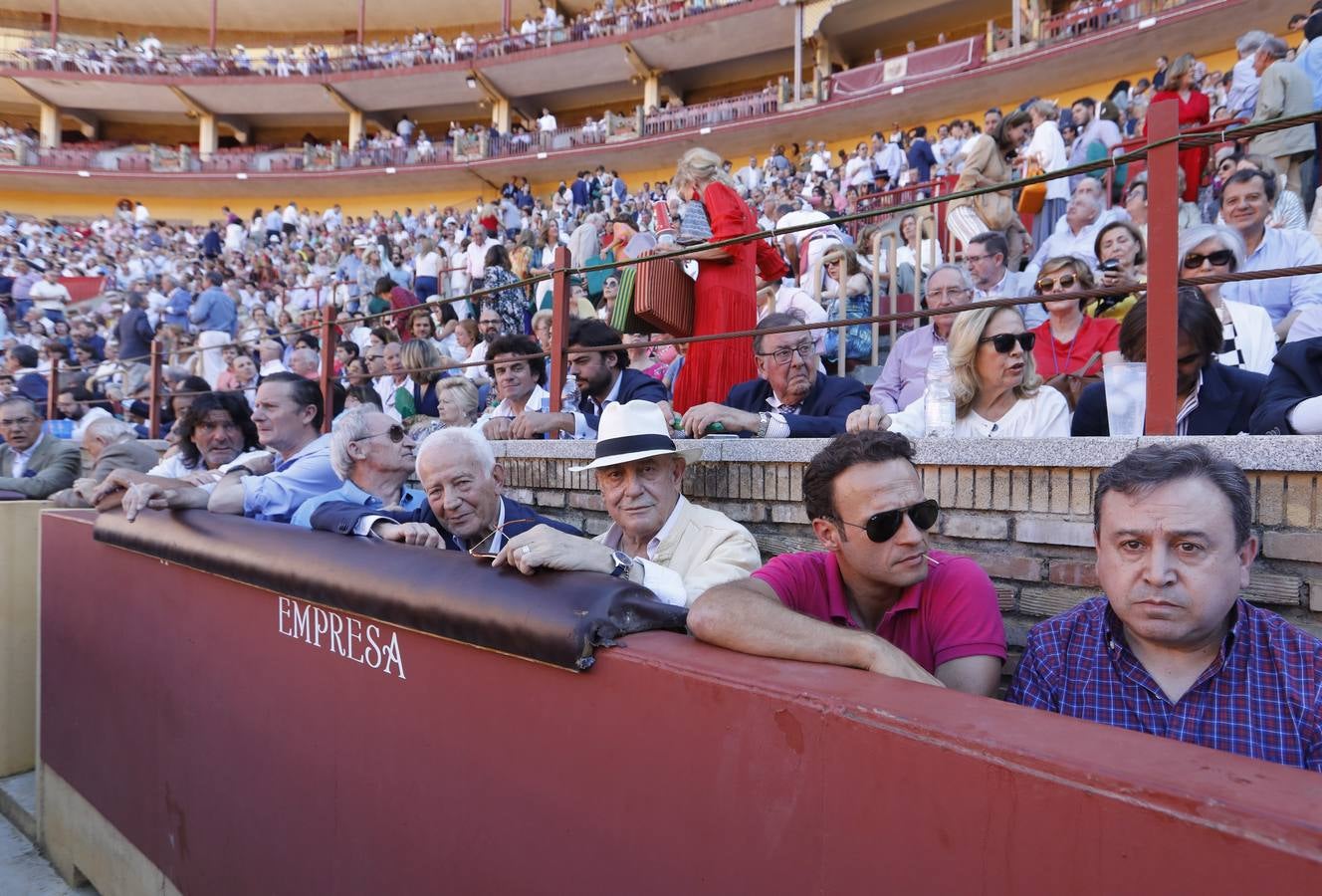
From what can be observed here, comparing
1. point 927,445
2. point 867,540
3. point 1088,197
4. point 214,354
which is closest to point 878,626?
point 867,540

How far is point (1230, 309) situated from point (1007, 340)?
33.2 inches

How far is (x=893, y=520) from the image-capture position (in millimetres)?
2133

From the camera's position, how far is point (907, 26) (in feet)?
75.0

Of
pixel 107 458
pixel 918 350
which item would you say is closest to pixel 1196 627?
pixel 918 350

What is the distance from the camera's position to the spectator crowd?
1703mm

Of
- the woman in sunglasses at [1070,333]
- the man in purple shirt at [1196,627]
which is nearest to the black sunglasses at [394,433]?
the woman in sunglasses at [1070,333]

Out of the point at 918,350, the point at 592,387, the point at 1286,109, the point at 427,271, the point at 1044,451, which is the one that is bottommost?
the point at 1044,451

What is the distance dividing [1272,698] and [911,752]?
94 cm

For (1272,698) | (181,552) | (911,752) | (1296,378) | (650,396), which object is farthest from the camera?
(650,396)

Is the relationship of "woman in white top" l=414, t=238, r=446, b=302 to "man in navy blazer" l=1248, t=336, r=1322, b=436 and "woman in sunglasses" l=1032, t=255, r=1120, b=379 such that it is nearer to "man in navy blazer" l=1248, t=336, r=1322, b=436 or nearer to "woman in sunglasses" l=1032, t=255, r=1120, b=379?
"woman in sunglasses" l=1032, t=255, r=1120, b=379

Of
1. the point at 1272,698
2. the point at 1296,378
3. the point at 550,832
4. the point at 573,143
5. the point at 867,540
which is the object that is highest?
the point at 573,143

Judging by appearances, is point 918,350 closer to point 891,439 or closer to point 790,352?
point 790,352

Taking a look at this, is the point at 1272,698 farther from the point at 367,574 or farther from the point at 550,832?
the point at 367,574

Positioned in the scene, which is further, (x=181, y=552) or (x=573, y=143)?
(x=573, y=143)
